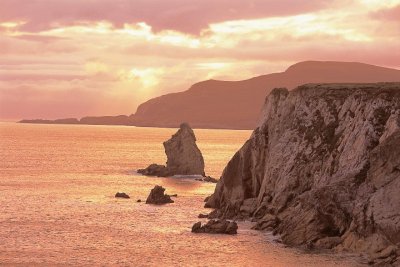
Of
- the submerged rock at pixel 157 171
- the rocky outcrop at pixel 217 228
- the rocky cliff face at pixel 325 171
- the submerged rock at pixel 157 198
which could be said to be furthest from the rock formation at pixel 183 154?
the rocky outcrop at pixel 217 228

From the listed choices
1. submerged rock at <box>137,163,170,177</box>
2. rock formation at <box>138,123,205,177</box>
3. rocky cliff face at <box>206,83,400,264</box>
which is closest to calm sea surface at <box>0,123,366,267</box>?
rocky cliff face at <box>206,83,400,264</box>

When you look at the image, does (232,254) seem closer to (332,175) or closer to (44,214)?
(332,175)

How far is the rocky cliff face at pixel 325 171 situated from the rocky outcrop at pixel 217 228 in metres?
3.52

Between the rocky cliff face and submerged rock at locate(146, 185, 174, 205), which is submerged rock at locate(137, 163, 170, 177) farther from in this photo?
the rocky cliff face

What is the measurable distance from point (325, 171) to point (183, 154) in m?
68.2

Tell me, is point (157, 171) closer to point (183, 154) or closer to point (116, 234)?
point (183, 154)

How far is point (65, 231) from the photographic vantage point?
69.4 m

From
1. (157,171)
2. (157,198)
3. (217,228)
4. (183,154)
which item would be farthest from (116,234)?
(157,171)

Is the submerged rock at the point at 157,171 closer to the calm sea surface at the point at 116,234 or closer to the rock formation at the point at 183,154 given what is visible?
the rock formation at the point at 183,154

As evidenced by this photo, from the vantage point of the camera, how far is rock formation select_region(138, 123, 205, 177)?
436 feet

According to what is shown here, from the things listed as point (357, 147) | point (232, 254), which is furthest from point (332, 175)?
point (232, 254)

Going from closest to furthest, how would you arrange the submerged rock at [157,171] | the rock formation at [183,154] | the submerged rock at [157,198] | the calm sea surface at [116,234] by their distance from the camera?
1. the calm sea surface at [116,234]
2. the submerged rock at [157,198]
3. the rock formation at [183,154]
4. the submerged rock at [157,171]

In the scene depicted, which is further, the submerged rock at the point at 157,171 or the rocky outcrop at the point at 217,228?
the submerged rock at the point at 157,171

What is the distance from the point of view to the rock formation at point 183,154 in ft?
436
